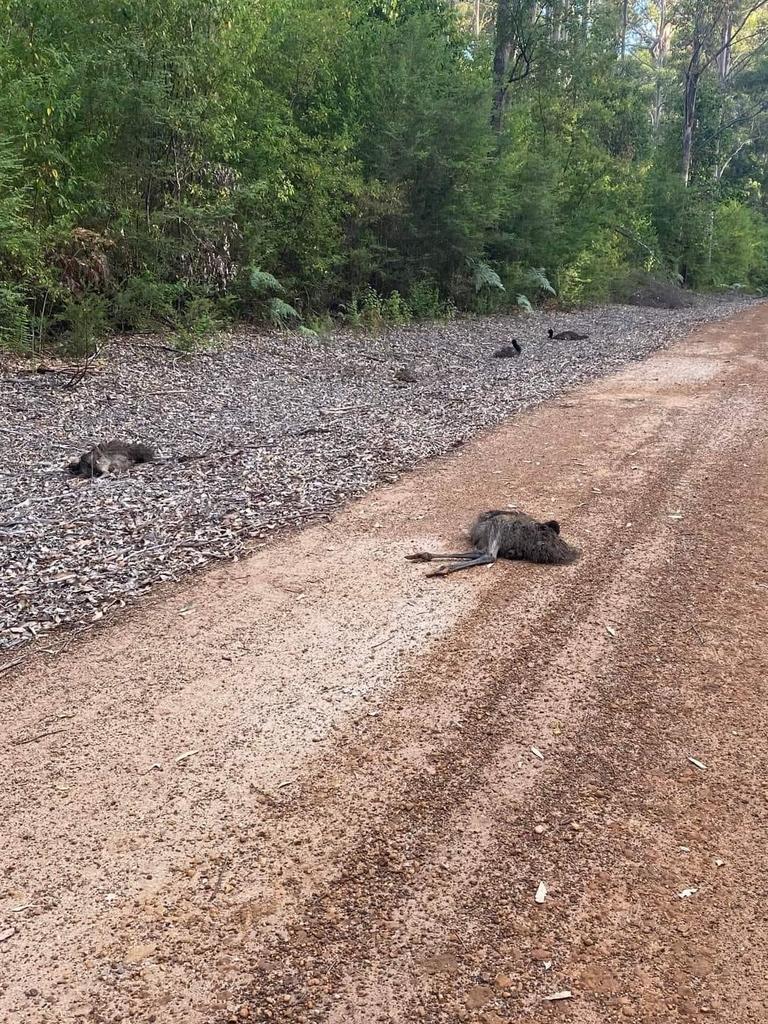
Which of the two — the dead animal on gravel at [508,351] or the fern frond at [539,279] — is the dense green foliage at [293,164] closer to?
the fern frond at [539,279]

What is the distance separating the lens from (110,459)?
22.4 feet

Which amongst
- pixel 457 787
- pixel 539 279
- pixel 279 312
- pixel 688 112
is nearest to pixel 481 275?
pixel 539 279

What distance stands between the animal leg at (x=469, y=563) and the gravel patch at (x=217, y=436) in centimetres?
130

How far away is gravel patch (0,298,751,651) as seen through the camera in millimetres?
4871

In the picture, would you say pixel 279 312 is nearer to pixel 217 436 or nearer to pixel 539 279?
pixel 217 436

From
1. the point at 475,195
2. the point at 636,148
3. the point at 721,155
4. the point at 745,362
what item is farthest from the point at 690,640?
the point at 721,155

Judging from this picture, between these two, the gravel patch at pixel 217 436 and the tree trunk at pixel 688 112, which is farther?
the tree trunk at pixel 688 112

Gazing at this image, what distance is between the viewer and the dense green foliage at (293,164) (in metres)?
10.8

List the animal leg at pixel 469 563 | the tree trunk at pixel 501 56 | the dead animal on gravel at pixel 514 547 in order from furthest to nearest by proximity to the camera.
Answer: the tree trunk at pixel 501 56 < the dead animal on gravel at pixel 514 547 < the animal leg at pixel 469 563

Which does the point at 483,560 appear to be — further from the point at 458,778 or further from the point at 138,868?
the point at 138,868

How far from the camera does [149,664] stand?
3723 millimetres

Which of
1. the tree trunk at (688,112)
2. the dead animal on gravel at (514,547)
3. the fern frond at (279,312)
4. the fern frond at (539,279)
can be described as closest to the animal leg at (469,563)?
the dead animal on gravel at (514,547)

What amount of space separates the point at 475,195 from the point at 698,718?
1665cm

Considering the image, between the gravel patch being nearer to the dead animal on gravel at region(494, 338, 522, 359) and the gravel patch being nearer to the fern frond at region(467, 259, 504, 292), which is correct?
the dead animal on gravel at region(494, 338, 522, 359)
